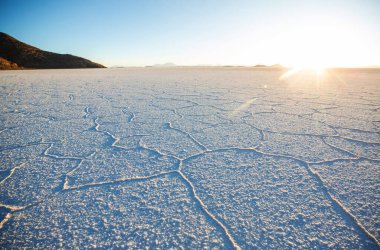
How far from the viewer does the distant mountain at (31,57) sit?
1623 centimetres

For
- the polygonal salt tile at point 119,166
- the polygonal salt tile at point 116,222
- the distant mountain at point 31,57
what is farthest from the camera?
the distant mountain at point 31,57

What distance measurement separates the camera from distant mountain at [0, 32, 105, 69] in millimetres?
16234

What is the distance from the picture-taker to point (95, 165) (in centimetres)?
92

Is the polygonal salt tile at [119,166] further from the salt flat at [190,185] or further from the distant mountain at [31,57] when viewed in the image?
the distant mountain at [31,57]

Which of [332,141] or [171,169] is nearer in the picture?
[171,169]

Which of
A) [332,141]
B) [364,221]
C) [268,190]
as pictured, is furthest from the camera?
[332,141]

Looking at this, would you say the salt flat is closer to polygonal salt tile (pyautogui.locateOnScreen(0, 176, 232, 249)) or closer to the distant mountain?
polygonal salt tile (pyautogui.locateOnScreen(0, 176, 232, 249))

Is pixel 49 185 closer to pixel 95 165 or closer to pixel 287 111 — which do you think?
pixel 95 165

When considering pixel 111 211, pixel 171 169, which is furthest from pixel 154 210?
pixel 171 169

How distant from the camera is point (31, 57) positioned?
1669 centimetres

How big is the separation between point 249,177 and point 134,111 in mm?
1402

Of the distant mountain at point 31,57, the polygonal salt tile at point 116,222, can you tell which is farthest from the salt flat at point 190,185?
the distant mountain at point 31,57

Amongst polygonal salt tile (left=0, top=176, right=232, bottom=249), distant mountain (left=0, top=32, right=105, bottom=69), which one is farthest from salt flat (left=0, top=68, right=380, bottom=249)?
distant mountain (left=0, top=32, right=105, bottom=69)

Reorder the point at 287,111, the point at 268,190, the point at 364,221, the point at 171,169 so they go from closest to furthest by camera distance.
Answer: the point at 364,221, the point at 268,190, the point at 171,169, the point at 287,111
